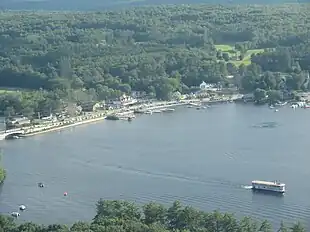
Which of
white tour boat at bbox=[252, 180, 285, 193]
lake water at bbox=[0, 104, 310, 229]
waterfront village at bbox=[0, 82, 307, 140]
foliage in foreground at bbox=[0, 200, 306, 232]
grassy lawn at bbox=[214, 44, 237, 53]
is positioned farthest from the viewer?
grassy lawn at bbox=[214, 44, 237, 53]

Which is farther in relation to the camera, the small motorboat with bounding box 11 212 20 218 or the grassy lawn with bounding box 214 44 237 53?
the grassy lawn with bounding box 214 44 237 53

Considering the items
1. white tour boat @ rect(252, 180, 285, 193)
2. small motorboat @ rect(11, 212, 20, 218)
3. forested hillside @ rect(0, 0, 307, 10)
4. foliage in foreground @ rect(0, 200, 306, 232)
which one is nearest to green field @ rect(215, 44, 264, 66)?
forested hillside @ rect(0, 0, 307, 10)

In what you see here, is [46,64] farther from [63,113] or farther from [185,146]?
[185,146]

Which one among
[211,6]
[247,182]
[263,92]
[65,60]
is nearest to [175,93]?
[263,92]

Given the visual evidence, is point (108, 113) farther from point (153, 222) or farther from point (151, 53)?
point (153, 222)

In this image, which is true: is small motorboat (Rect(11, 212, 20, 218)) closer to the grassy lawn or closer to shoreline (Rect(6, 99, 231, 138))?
shoreline (Rect(6, 99, 231, 138))

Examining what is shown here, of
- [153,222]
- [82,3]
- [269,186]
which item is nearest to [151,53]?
[269,186]
